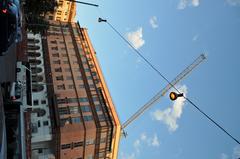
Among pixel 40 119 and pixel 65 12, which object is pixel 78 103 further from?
pixel 65 12

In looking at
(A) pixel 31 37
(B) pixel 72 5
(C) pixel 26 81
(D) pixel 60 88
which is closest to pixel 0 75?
(C) pixel 26 81

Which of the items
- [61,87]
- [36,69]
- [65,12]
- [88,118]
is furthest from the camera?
[65,12]

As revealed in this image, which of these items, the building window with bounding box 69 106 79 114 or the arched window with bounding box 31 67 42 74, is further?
the arched window with bounding box 31 67 42 74

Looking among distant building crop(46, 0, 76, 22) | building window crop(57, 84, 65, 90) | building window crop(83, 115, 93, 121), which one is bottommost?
building window crop(83, 115, 93, 121)

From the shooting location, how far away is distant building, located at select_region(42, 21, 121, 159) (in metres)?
48.8

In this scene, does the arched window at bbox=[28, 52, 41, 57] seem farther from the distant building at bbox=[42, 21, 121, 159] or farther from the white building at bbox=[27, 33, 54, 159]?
the distant building at bbox=[42, 21, 121, 159]

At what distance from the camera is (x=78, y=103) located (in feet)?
176

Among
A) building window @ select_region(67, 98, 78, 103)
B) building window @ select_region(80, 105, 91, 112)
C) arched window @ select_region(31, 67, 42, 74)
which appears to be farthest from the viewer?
arched window @ select_region(31, 67, 42, 74)

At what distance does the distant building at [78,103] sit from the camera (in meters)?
48.8

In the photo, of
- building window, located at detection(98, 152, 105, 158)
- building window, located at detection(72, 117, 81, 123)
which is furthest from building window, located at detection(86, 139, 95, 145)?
building window, located at detection(72, 117, 81, 123)

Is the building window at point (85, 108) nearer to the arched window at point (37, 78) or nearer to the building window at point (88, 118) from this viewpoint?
the building window at point (88, 118)

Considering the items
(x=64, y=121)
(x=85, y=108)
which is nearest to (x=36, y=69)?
(x=85, y=108)

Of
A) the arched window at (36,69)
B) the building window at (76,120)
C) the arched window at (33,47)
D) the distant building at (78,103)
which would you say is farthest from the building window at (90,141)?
the arched window at (33,47)

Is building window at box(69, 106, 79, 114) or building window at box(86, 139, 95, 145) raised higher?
building window at box(69, 106, 79, 114)
